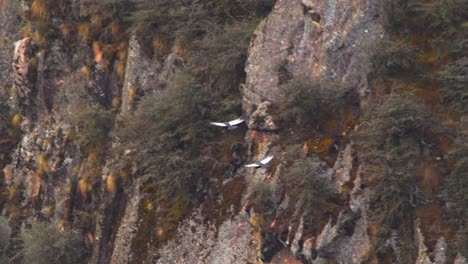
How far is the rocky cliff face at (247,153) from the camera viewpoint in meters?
17.8

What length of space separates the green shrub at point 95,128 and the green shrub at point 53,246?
249 centimetres

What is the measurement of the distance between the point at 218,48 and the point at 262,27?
168 centimetres

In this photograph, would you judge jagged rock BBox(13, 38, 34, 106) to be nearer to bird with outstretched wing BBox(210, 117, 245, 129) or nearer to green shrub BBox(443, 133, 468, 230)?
bird with outstretched wing BBox(210, 117, 245, 129)

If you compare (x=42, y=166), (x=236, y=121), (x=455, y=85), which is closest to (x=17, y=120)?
(x=42, y=166)

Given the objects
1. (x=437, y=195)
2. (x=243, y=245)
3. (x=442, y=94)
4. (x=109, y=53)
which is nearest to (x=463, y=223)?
(x=437, y=195)

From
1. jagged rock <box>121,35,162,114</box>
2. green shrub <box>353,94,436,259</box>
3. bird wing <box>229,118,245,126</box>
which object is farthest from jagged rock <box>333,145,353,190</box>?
jagged rock <box>121,35,162,114</box>

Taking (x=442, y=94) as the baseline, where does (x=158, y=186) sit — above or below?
below

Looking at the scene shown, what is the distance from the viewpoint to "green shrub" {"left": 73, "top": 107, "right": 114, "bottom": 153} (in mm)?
24797

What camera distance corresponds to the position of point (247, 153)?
20.8m

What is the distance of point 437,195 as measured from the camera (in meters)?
16.5

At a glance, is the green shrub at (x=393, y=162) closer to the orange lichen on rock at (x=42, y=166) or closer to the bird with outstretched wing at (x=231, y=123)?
the bird with outstretched wing at (x=231, y=123)

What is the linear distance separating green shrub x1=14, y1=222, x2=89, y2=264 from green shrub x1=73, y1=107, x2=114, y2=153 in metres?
2.49

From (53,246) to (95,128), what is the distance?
3464mm

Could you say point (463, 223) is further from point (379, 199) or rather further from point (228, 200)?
point (228, 200)
